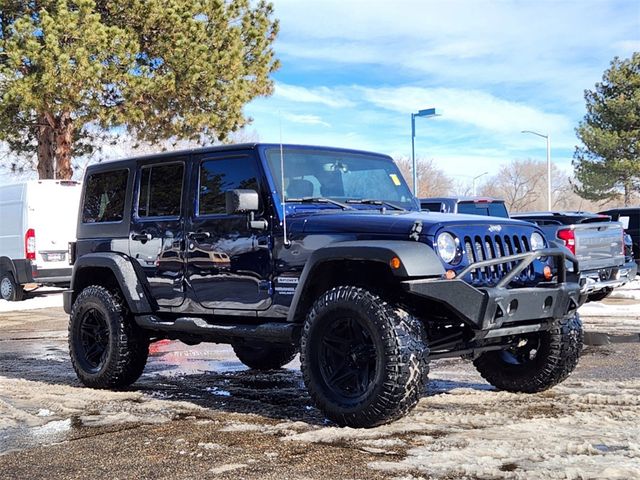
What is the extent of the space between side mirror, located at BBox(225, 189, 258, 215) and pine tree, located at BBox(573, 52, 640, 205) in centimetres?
3766

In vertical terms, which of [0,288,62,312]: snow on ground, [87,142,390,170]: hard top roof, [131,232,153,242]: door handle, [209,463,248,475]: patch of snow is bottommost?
[0,288,62,312]: snow on ground

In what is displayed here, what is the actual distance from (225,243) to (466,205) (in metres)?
9.51

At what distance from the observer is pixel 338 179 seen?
249 inches

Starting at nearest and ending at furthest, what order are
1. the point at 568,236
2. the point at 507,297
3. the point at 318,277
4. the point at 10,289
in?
1. the point at 507,297
2. the point at 318,277
3. the point at 568,236
4. the point at 10,289

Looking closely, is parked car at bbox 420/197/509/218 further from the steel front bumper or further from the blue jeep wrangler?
the steel front bumper

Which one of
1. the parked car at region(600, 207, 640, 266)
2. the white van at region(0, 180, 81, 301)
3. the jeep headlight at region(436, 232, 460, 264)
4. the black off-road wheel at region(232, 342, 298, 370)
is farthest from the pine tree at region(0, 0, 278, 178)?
the jeep headlight at region(436, 232, 460, 264)

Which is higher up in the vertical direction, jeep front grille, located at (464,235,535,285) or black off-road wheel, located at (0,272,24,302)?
jeep front grille, located at (464,235,535,285)

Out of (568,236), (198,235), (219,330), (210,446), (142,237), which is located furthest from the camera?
(568,236)

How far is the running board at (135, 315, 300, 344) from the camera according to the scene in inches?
219

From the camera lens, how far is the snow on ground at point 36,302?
16.7 metres

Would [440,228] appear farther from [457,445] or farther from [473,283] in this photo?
[457,445]

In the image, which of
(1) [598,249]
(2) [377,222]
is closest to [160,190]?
(2) [377,222]

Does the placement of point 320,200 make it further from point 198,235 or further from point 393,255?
point 393,255

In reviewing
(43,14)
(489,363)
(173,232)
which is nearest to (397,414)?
(489,363)
